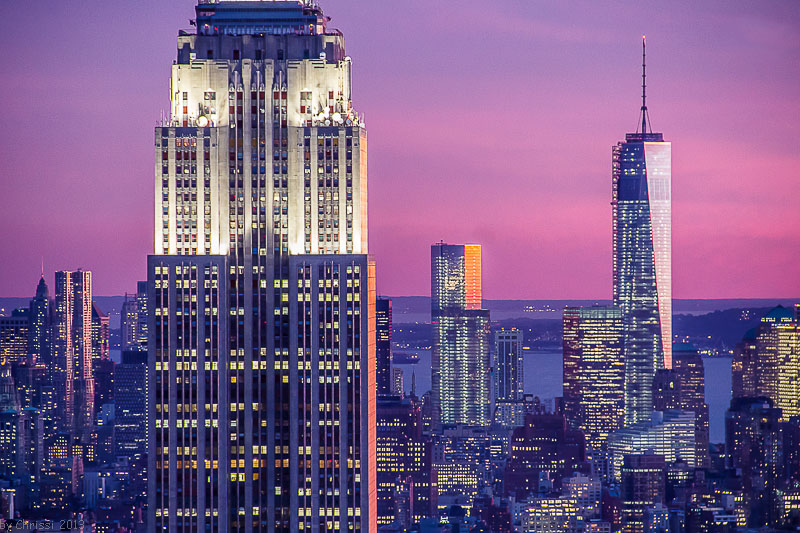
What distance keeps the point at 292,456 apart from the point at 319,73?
977 centimetres

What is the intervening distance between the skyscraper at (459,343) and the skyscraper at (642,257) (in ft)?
41.6

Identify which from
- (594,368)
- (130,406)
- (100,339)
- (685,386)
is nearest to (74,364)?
(100,339)

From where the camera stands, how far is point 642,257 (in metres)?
141

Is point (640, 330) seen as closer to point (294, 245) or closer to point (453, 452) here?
point (453, 452)

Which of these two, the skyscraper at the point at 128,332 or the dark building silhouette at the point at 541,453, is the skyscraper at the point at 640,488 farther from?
the skyscraper at the point at 128,332

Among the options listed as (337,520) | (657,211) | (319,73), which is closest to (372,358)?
(337,520)

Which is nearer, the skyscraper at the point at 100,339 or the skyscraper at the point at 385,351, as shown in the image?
the skyscraper at the point at 385,351

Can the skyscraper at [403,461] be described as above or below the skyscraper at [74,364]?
below

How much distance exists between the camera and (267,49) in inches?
1480

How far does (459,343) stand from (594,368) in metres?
12.1

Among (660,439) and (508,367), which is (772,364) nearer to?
(660,439)

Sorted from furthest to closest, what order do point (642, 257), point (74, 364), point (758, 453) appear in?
1. point (642, 257)
2. point (74, 364)
3. point (758, 453)

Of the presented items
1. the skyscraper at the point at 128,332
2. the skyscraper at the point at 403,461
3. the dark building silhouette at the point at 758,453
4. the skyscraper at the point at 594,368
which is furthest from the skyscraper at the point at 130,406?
the skyscraper at the point at 594,368

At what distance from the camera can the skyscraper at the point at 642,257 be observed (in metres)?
125
